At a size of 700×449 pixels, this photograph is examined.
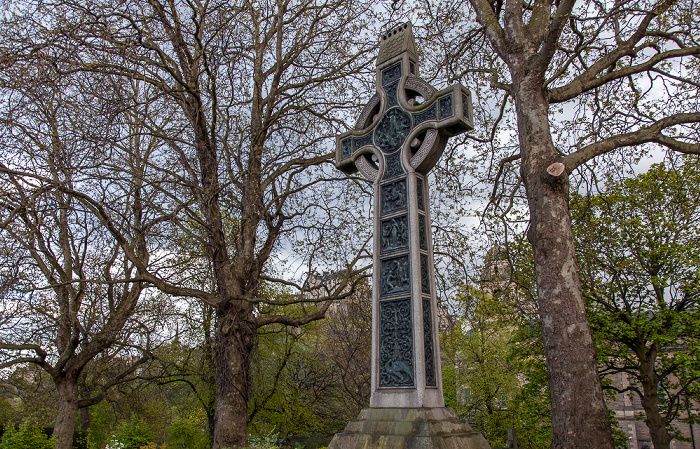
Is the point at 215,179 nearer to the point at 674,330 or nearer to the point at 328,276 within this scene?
the point at 328,276

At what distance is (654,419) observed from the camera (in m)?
13.8

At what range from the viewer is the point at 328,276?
10.5 meters

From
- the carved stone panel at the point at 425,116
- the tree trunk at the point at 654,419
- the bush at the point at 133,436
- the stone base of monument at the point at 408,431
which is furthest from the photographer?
the bush at the point at 133,436

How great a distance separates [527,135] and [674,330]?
10.5 metres

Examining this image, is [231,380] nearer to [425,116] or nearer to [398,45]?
[425,116]

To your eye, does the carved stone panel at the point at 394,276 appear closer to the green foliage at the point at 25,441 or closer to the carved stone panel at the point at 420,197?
the carved stone panel at the point at 420,197

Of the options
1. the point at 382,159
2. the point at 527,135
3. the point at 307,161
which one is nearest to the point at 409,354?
the point at 382,159

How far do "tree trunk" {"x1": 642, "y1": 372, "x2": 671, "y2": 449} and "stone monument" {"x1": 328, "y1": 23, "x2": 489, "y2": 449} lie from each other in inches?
471

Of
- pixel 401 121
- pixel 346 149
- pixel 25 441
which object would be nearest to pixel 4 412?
pixel 25 441

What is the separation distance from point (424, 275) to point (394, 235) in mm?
587

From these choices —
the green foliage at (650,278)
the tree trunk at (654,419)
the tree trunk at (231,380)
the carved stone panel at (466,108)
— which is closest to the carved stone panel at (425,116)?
the carved stone panel at (466,108)

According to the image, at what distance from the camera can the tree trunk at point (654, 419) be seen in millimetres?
13672

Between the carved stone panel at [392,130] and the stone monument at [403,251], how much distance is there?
1 cm

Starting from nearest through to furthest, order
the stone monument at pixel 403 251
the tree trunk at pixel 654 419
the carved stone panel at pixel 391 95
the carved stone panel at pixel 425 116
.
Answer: the stone monument at pixel 403 251 < the carved stone panel at pixel 425 116 < the carved stone panel at pixel 391 95 < the tree trunk at pixel 654 419
